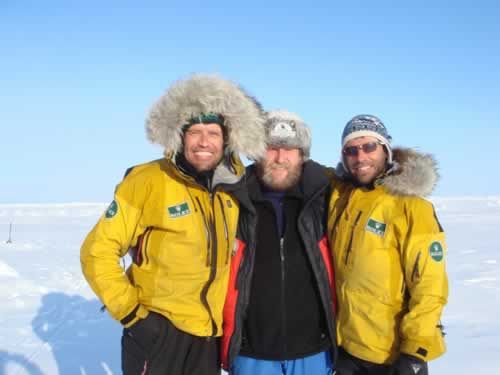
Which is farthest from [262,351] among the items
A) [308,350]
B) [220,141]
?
[220,141]

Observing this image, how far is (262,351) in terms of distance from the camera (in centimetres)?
270

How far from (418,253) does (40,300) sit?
6129 millimetres

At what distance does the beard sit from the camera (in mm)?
2844

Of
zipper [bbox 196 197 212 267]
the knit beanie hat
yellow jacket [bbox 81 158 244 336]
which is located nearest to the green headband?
yellow jacket [bbox 81 158 244 336]

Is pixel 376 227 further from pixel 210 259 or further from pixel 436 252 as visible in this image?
pixel 210 259

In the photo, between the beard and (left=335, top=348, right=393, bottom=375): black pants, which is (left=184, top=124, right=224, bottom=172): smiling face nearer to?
the beard

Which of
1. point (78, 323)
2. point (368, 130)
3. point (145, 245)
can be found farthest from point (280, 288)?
point (78, 323)

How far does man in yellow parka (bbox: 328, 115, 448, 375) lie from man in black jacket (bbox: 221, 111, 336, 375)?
0.12 metres

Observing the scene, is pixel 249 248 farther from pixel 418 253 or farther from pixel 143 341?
pixel 418 253

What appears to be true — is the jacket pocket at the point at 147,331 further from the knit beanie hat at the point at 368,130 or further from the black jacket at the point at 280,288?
the knit beanie hat at the point at 368,130

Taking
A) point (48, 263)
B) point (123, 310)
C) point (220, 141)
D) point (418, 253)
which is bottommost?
point (48, 263)

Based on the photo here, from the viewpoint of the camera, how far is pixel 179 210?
241 centimetres

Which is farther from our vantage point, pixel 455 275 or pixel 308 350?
pixel 455 275

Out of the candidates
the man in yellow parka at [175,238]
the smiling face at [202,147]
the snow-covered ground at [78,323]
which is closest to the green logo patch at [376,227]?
the man in yellow parka at [175,238]
